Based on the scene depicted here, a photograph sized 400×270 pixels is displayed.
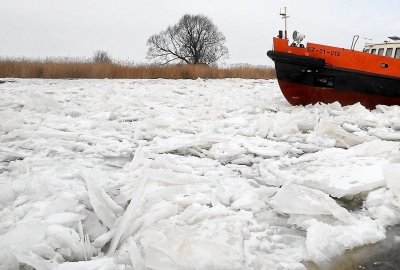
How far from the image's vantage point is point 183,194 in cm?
175

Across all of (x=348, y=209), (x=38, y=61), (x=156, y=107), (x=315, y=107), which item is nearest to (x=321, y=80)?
(x=315, y=107)

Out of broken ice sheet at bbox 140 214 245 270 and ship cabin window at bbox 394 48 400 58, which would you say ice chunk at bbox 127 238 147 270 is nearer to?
broken ice sheet at bbox 140 214 245 270

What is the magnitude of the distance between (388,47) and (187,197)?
17.5 ft

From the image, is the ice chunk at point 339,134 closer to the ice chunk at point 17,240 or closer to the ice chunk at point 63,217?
the ice chunk at point 63,217

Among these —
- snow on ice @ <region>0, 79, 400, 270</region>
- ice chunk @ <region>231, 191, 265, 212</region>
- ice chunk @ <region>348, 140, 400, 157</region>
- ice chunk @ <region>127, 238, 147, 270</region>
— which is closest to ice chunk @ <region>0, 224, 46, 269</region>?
snow on ice @ <region>0, 79, 400, 270</region>

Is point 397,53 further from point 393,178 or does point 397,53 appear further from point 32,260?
point 32,260

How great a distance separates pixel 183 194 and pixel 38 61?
41.5 feet

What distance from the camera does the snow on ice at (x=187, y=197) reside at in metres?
1.27

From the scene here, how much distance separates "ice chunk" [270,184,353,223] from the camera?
155 centimetres

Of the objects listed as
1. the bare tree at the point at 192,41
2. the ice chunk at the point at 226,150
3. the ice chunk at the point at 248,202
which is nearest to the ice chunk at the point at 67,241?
the ice chunk at the point at 248,202

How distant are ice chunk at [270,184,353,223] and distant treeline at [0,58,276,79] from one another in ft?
34.2

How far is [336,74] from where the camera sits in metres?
4.87

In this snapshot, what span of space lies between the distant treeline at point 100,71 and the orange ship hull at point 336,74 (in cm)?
722

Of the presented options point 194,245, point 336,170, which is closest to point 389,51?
point 336,170
